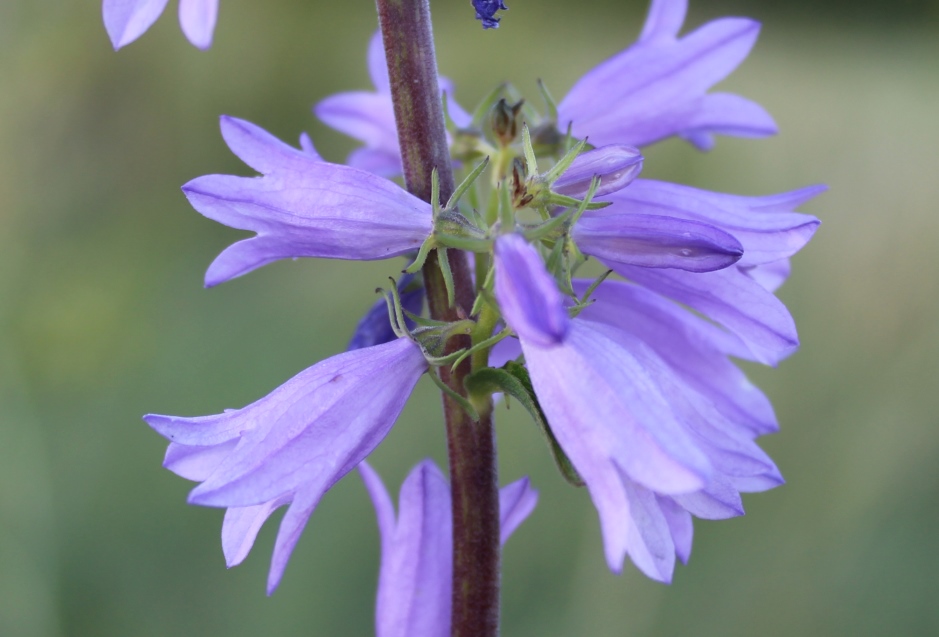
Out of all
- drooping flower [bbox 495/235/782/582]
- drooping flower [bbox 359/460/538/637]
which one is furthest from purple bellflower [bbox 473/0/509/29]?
drooping flower [bbox 359/460/538/637]

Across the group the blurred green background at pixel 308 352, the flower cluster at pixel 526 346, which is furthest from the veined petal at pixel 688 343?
the blurred green background at pixel 308 352

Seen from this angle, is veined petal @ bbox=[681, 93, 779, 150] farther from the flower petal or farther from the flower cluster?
the flower petal

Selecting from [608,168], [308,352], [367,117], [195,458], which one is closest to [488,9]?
[608,168]

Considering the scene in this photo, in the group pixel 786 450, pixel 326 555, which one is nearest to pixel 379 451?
pixel 326 555

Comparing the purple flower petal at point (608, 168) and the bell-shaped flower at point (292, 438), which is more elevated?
the purple flower petal at point (608, 168)

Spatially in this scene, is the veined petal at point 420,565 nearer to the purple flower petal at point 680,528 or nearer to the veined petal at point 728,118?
the purple flower petal at point 680,528

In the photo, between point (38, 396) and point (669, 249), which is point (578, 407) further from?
point (38, 396)
